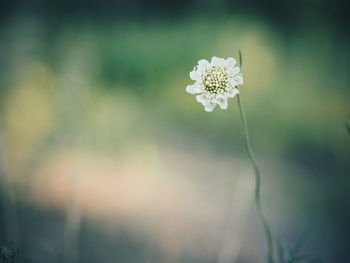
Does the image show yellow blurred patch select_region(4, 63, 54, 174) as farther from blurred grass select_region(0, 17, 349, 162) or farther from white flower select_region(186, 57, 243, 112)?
white flower select_region(186, 57, 243, 112)

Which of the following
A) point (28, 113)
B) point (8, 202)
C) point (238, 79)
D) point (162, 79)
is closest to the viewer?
point (238, 79)

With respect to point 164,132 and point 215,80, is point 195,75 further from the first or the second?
point 164,132

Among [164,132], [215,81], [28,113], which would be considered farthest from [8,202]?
[215,81]

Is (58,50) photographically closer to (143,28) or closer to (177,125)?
(143,28)

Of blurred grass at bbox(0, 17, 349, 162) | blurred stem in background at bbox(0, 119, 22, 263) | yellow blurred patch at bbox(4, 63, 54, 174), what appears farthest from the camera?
blurred grass at bbox(0, 17, 349, 162)

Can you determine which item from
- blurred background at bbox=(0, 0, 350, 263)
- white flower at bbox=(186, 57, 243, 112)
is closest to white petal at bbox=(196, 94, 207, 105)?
white flower at bbox=(186, 57, 243, 112)

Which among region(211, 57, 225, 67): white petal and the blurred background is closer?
region(211, 57, 225, 67): white petal

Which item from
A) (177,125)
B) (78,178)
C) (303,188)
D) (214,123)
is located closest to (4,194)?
(78,178)

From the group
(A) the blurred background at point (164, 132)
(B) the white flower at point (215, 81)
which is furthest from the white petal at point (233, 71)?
(A) the blurred background at point (164, 132)
